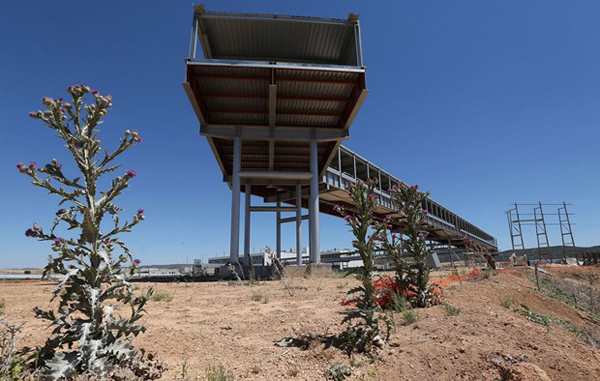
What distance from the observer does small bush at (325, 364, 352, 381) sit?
133 inches

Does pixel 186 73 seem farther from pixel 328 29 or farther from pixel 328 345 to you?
pixel 328 345

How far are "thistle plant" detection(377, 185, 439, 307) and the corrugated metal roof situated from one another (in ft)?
55.3

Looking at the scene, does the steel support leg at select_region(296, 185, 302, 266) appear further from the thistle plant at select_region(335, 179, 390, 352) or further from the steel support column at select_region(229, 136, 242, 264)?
the thistle plant at select_region(335, 179, 390, 352)

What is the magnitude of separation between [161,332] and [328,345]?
8.63 feet

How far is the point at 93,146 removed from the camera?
3357 mm

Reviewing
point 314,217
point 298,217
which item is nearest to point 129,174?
point 314,217

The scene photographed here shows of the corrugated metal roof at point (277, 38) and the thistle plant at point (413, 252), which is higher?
the corrugated metal roof at point (277, 38)

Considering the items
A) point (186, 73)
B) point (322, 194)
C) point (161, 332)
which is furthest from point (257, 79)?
point (161, 332)

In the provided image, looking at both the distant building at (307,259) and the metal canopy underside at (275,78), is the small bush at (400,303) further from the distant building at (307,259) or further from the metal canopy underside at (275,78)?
the distant building at (307,259)

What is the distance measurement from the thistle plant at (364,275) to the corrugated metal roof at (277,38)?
19.2 meters

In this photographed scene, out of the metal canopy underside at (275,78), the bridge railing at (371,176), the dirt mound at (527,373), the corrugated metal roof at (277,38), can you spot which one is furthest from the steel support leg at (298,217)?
the dirt mound at (527,373)

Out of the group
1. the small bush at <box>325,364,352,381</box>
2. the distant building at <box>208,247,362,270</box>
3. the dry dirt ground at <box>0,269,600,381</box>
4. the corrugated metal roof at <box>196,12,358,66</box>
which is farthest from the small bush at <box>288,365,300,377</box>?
the distant building at <box>208,247,362,270</box>

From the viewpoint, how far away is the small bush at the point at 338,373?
3.38 meters

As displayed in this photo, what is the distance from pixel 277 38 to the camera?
22.2m
